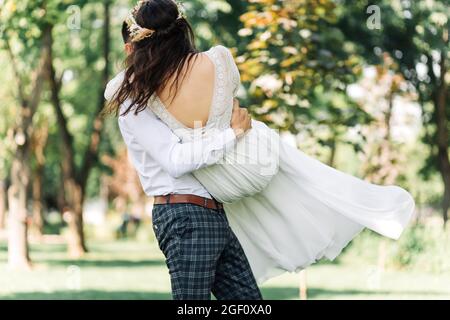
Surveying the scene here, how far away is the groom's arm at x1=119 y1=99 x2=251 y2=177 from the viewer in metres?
3.67

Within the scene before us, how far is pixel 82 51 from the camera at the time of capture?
73.5ft

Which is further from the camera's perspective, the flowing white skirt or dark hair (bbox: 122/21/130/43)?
the flowing white skirt

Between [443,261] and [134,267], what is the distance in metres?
5.71

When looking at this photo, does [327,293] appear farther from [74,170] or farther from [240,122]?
[74,170]

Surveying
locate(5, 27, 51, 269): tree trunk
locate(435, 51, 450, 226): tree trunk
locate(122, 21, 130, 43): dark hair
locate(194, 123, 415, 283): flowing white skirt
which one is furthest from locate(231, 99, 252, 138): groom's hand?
locate(435, 51, 450, 226): tree trunk

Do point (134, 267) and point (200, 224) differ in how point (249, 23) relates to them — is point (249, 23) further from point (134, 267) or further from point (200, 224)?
point (134, 267)

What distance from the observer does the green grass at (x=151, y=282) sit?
11.2m

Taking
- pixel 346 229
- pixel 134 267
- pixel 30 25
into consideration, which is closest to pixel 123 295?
pixel 30 25

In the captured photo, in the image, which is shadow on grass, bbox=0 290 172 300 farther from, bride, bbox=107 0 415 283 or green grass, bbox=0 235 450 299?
bride, bbox=107 0 415 283

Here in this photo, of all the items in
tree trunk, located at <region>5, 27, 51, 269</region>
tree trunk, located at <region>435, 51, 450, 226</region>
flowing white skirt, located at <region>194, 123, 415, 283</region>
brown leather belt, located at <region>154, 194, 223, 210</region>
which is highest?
brown leather belt, located at <region>154, 194, 223, 210</region>

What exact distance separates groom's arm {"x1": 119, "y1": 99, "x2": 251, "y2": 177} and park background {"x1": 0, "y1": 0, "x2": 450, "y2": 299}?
4.97m

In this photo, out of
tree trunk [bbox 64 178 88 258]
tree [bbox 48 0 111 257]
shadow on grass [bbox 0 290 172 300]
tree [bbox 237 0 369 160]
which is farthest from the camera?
A: tree trunk [bbox 64 178 88 258]

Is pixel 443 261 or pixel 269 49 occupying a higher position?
pixel 269 49

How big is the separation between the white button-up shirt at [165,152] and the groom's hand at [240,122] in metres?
0.07
